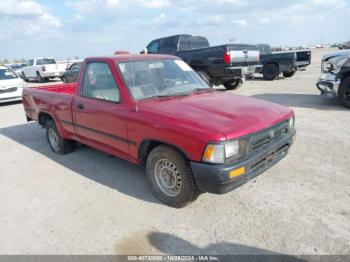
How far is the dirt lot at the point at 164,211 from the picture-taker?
289cm

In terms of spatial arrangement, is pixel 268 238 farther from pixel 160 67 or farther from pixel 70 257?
pixel 160 67

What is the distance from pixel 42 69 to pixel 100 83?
18035 millimetres

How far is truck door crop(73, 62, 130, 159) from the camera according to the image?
388 cm

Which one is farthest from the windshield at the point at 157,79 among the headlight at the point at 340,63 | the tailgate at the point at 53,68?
the tailgate at the point at 53,68

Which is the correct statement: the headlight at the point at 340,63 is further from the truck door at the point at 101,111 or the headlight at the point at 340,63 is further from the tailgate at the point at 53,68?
the tailgate at the point at 53,68

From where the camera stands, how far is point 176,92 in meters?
4.01

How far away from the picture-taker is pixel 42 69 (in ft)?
66.0

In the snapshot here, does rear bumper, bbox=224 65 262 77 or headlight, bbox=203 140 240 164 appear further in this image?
rear bumper, bbox=224 65 262 77

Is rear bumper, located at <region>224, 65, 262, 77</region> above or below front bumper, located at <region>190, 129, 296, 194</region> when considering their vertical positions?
above

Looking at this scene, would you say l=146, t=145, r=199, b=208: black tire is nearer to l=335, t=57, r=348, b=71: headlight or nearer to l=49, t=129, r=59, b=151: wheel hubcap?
l=49, t=129, r=59, b=151: wheel hubcap

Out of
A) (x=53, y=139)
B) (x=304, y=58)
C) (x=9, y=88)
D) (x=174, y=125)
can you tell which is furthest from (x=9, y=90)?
(x=304, y=58)

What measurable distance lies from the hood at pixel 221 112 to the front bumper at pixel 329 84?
16.4 ft

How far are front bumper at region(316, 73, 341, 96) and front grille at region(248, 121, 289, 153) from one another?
516 centimetres

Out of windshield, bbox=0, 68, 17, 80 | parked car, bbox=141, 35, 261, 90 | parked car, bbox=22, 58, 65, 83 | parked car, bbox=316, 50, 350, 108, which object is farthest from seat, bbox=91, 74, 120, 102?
parked car, bbox=22, 58, 65, 83
